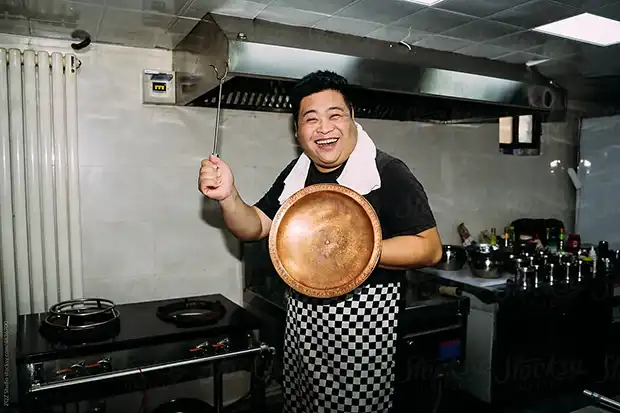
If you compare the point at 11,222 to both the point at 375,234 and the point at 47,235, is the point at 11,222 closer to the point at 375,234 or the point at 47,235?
the point at 47,235

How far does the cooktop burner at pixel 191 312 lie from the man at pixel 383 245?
0.32 meters

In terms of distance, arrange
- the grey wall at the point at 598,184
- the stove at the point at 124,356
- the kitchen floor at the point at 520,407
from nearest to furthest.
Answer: the stove at the point at 124,356, the kitchen floor at the point at 520,407, the grey wall at the point at 598,184

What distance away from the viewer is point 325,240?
2.12ft

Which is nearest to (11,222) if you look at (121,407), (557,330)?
(121,407)

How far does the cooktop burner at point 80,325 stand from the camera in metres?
0.86

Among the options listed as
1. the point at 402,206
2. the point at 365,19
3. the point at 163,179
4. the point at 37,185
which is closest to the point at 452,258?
the point at 402,206

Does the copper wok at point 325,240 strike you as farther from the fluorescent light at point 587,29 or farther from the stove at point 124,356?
the fluorescent light at point 587,29

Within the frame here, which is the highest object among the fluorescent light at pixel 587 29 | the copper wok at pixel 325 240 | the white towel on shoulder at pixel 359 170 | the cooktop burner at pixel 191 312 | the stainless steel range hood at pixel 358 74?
the fluorescent light at pixel 587 29

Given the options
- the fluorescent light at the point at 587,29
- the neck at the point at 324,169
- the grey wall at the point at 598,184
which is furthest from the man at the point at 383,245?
the grey wall at the point at 598,184

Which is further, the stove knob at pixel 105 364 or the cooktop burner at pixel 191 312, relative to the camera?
the cooktop burner at pixel 191 312

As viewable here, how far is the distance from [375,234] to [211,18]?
0.56m

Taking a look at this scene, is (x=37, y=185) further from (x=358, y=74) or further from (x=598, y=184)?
(x=598, y=184)

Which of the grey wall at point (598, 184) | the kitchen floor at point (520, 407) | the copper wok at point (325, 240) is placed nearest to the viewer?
the copper wok at point (325, 240)

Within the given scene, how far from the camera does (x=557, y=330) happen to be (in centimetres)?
116
